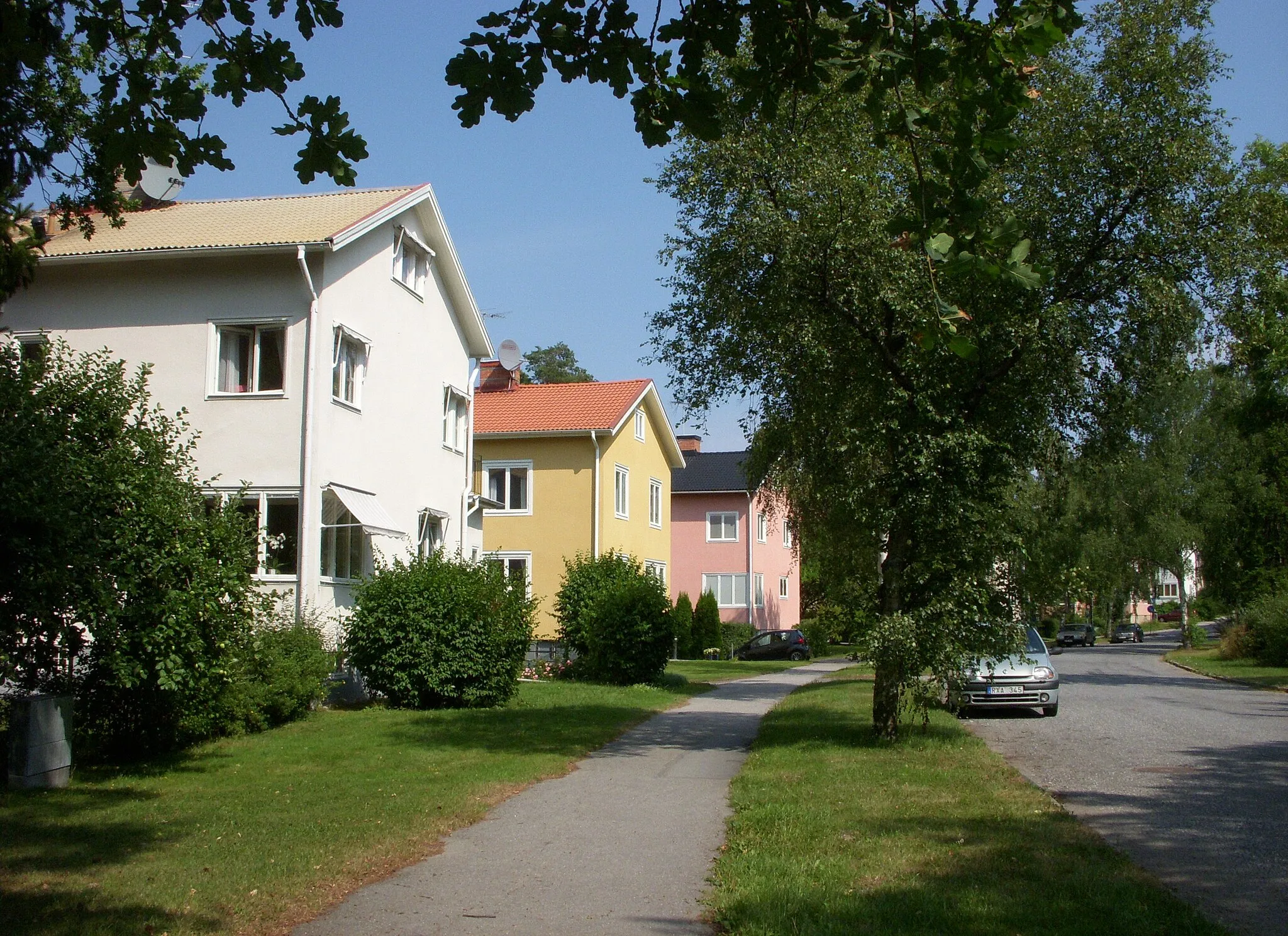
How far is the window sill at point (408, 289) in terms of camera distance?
70.5ft

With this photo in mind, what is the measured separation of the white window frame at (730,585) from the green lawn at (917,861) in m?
36.0

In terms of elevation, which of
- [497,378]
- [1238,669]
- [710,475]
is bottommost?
[1238,669]

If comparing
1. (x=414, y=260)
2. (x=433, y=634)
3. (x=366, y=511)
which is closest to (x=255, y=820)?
(x=433, y=634)

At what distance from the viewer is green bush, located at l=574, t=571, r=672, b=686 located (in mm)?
23453

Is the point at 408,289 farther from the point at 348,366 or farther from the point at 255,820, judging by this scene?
the point at 255,820

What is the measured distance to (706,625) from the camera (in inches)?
1715

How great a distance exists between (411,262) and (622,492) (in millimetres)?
13905

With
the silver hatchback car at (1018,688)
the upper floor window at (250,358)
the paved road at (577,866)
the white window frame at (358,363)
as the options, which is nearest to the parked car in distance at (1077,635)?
the silver hatchback car at (1018,688)

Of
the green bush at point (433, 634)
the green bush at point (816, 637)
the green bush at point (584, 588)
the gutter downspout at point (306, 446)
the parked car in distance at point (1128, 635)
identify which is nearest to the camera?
the green bush at point (433, 634)

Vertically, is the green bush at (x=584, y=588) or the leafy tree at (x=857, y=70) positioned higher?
the leafy tree at (x=857, y=70)

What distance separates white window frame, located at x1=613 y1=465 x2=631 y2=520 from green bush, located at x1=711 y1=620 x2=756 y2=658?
11104 mm

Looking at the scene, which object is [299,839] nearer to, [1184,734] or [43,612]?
[43,612]

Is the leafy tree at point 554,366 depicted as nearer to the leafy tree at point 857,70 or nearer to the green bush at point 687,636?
the green bush at point 687,636

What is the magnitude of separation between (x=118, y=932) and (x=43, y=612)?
5103 mm
